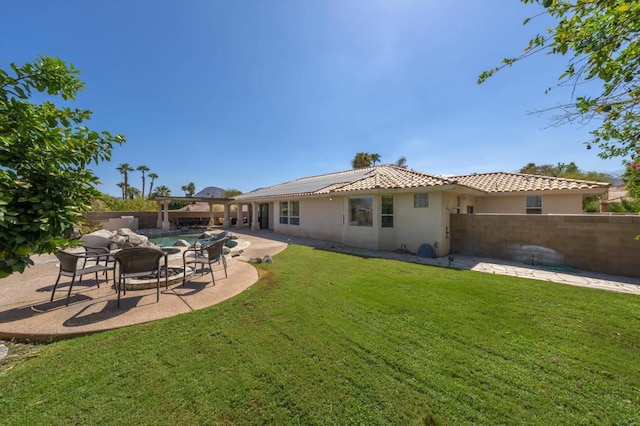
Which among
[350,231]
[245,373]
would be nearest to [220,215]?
[350,231]

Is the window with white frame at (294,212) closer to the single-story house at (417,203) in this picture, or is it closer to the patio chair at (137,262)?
the single-story house at (417,203)

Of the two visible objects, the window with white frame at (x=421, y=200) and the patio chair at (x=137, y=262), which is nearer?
the patio chair at (x=137, y=262)

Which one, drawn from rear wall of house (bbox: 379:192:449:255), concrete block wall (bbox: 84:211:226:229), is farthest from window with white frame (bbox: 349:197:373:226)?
concrete block wall (bbox: 84:211:226:229)

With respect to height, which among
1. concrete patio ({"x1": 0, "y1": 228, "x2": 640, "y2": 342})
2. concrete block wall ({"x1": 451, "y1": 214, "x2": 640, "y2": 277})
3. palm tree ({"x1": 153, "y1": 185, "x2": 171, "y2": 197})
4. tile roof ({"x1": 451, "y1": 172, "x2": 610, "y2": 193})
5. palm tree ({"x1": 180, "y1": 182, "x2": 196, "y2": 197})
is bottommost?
concrete patio ({"x1": 0, "y1": 228, "x2": 640, "y2": 342})

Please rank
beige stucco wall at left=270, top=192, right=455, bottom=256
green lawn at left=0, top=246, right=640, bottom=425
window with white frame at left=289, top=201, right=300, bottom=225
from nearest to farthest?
green lawn at left=0, top=246, right=640, bottom=425 < beige stucco wall at left=270, top=192, right=455, bottom=256 < window with white frame at left=289, top=201, right=300, bottom=225

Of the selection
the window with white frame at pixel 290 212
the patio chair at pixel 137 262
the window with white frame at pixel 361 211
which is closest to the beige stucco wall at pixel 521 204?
the window with white frame at pixel 361 211

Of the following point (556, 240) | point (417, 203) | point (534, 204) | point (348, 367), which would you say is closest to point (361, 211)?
point (417, 203)

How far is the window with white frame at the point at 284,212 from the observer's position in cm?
1919

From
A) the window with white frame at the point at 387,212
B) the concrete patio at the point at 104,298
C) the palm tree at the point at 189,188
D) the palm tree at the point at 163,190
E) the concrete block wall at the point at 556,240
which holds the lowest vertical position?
the concrete patio at the point at 104,298

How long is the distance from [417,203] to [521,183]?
26.4 ft

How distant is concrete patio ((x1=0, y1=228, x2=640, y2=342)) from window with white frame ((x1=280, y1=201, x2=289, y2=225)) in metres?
10.6

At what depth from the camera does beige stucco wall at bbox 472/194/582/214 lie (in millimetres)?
12570

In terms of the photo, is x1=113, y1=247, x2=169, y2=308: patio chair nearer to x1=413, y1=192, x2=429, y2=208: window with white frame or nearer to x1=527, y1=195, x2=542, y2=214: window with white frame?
x1=413, y1=192, x2=429, y2=208: window with white frame

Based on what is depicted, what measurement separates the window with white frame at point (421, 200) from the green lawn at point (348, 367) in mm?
6206
